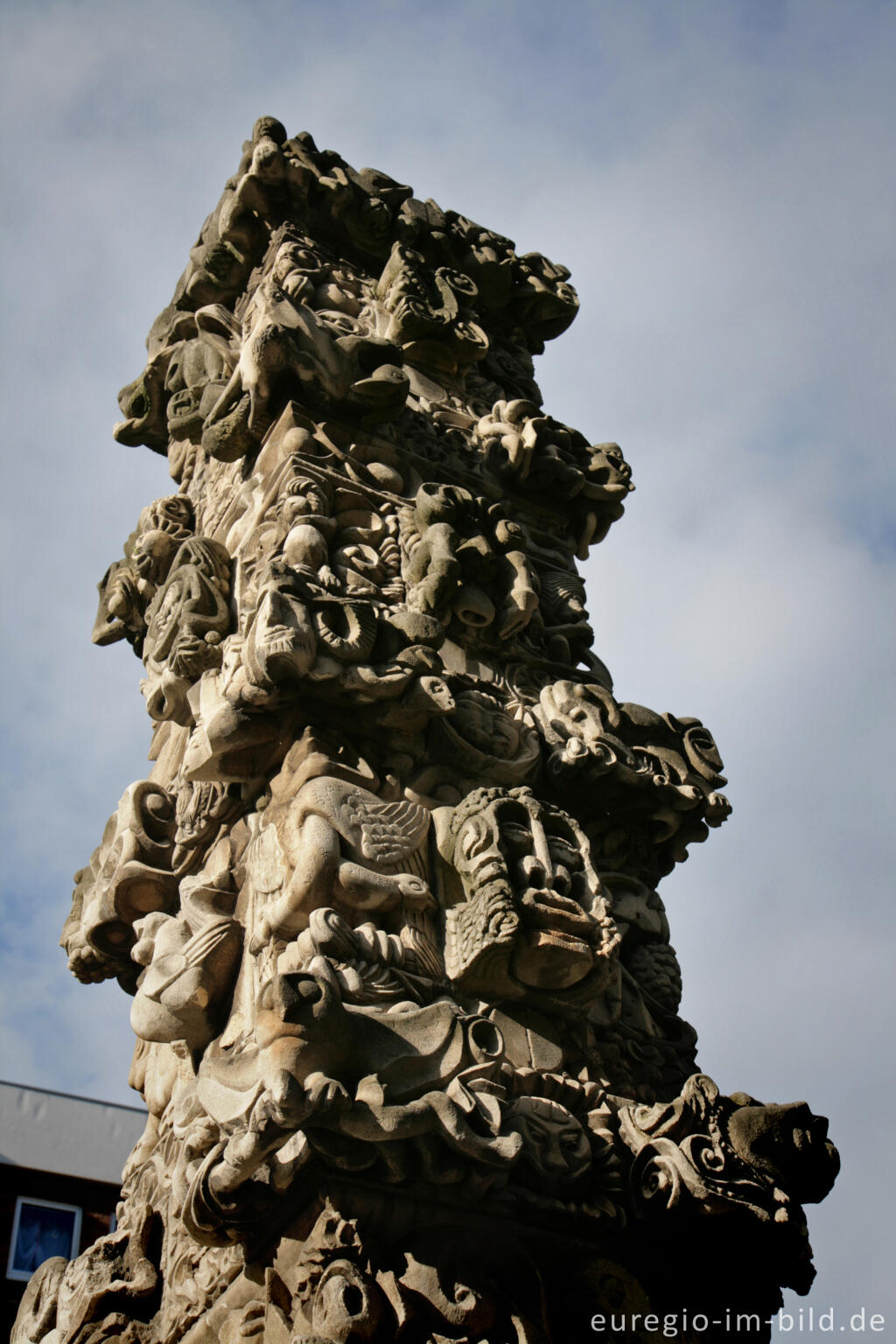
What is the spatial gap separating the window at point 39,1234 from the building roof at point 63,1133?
31.1 inches

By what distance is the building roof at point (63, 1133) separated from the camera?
1330cm

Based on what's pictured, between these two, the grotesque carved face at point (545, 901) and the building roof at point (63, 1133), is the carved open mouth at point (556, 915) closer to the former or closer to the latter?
the grotesque carved face at point (545, 901)

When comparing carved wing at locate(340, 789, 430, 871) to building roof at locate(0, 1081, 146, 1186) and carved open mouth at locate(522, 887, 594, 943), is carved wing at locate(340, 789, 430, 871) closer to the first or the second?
carved open mouth at locate(522, 887, 594, 943)

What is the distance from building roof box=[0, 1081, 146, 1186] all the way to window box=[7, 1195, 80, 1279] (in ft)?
2.59

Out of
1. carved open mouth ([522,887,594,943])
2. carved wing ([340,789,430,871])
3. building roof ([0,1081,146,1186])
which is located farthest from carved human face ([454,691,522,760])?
building roof ([0,1081,146,1186])

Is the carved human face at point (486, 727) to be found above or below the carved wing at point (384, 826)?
above

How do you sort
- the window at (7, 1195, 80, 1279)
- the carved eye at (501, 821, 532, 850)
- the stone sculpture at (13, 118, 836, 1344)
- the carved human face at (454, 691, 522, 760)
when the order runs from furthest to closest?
the window at (7, 1195, 80, 1279)
the carved human face at (454, 691, 522, 760)
the carved eye at (501, 821, 532, 850)
the stone sculpture at (13, 118, 836, 1344)

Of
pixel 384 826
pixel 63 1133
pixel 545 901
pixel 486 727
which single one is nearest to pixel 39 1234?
pixel 63 1133

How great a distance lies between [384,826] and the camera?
413 cm

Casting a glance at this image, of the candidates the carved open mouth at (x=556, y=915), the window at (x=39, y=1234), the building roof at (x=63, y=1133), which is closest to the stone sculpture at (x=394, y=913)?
the carved open mouth at (x=556, y=915)

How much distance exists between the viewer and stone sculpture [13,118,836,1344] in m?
3.23

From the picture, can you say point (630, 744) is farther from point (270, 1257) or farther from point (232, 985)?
point (270, 1257)

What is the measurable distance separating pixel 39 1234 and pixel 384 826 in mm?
9591

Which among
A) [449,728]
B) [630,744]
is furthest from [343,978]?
[630,744]
